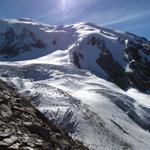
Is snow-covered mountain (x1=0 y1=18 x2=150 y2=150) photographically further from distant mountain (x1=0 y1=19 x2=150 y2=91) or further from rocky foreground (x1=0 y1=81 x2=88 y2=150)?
rocky foreground (x1=0 y1=81 x2=88 y2=150)

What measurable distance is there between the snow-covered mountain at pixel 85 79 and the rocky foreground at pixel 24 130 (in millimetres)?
22058

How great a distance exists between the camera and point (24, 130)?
34.7 feet

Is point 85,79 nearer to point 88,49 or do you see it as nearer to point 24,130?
point 88,49

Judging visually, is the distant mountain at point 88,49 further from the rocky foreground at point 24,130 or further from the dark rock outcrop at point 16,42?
the rocky foreground at point 24,130

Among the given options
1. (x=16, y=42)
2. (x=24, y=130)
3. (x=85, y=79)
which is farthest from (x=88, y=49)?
(x=24, y=130)

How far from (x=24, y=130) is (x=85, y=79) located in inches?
2743

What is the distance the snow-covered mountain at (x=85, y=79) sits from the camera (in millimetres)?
42844

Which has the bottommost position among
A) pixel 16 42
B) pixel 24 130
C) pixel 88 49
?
pixel 16 42

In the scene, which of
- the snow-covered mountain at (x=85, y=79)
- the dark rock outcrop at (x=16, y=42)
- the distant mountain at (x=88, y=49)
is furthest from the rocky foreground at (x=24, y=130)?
the dark rock outcrop at (x=16, y=42)

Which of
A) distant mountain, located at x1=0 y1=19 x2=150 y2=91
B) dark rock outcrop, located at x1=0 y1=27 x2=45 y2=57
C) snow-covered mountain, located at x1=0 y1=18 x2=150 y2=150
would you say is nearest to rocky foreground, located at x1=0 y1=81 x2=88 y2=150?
snow-covered mountain, located at x1=0 y1=18 x2=150 y2=150

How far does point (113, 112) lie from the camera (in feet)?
177

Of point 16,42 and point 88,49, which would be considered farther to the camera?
point 16,42

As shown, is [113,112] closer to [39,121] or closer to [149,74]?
[39,121]

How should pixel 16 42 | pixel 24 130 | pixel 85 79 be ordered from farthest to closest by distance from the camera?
pixel 16 42, pixel 85 79, pixel 24 130
